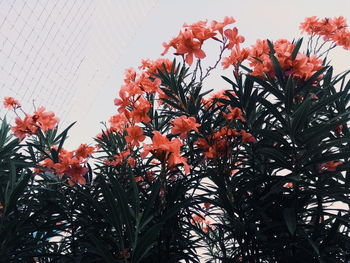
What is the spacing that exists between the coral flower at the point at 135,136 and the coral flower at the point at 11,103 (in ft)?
3.04

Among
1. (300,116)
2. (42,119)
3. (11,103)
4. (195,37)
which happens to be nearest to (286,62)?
(300,116)

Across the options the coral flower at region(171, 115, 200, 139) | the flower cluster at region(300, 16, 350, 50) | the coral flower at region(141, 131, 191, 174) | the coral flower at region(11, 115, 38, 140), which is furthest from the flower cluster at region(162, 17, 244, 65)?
the flower cluster at region(300, 16, 350, 50)

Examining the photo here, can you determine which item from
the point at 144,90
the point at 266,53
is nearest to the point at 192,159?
the point at 144,90

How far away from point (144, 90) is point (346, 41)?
1.17 metres

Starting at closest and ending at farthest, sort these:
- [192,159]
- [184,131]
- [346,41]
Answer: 1. [184,131]
2. [192,159]
3. [346,41]

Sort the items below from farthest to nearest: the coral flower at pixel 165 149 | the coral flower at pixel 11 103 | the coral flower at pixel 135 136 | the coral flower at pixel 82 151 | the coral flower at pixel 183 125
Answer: the coral flower at pixel 11 103 → the coral flower at pixel 82 151 → the coral flower at pixel 135 136 → the coral flower at pixel 183 125 → the coral flower at pixel 165 149

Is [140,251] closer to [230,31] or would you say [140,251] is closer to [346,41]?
[230,31]

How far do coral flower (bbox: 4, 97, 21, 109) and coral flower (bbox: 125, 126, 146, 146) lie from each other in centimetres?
93

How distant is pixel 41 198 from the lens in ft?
4.47

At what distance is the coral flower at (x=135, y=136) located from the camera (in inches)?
43.8

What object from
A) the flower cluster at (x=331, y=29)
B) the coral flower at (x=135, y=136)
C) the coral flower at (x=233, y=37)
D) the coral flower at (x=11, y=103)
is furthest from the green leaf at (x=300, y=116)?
the coral flower at (x=11, y=103)

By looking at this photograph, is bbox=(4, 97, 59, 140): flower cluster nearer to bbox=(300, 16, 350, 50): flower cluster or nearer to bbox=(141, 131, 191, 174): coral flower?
bbox=(141, 131, 191, 174): coral flower

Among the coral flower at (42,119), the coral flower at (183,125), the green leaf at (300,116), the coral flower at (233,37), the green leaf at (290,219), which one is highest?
the coral flower at (233,37)

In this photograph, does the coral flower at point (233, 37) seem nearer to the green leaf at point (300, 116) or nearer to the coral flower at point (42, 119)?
the green leaf at point (300, 116)
